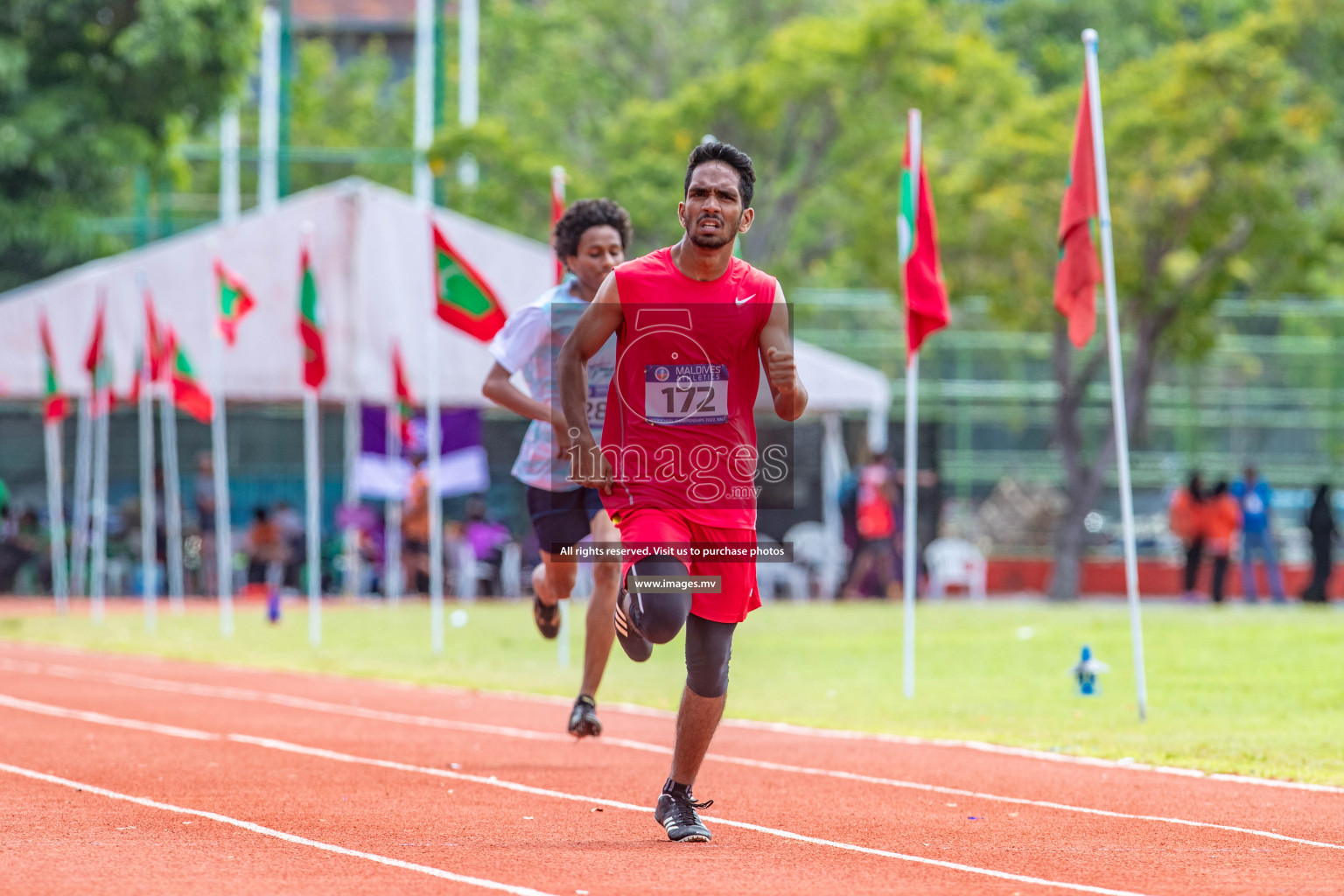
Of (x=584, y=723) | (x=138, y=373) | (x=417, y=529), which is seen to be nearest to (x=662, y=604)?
(x=584, y=723)

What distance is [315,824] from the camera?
7270mm

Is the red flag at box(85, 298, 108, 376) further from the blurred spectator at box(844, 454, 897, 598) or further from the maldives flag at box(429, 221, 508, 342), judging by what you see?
the blurred spectator at box(844, 454, 897, 598)

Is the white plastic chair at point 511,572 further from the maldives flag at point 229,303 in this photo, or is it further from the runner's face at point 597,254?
the runner's face at point 597,254

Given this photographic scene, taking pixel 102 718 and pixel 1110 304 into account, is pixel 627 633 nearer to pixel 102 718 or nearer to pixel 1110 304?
pixel 102 718

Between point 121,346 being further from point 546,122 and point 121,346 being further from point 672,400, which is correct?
point 672,400

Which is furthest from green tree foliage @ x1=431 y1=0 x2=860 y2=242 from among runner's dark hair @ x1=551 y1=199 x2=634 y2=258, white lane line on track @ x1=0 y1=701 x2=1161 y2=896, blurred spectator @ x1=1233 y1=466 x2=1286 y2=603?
runner's dark hair @ x1=551 y1=199 x2=634 y2=258

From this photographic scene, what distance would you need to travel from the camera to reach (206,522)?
92.1 feet

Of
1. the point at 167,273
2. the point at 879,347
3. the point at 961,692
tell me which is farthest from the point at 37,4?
the point at 961,692

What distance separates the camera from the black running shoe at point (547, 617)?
33.0 ft

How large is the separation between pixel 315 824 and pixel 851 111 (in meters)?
29.2

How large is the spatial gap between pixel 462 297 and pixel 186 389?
6.27m

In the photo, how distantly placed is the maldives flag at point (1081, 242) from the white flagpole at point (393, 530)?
14516 mm

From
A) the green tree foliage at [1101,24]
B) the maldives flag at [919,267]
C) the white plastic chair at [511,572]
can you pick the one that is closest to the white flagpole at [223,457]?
the white plastic chair at [511,572]

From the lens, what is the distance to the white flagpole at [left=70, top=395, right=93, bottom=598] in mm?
25641
